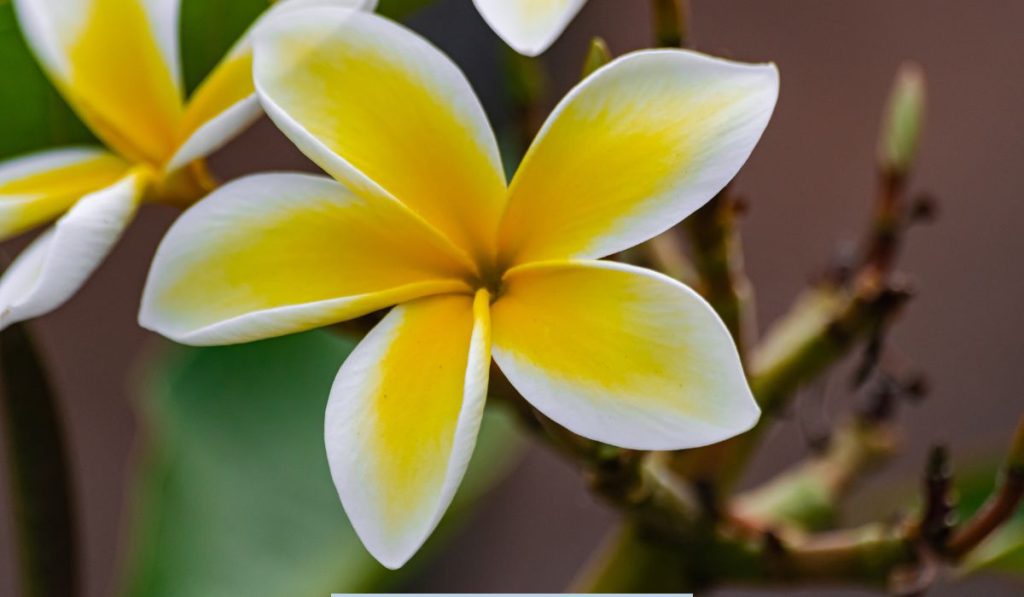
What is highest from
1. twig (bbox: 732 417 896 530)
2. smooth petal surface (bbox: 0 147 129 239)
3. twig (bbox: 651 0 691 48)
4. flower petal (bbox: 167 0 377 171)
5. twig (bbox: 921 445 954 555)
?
twig (bbox: 651 0 691 48)

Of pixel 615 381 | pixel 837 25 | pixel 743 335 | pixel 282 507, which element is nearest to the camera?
pixel 615 381

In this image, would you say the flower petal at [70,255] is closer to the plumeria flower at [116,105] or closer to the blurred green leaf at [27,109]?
the plumeria flower at [116,105]

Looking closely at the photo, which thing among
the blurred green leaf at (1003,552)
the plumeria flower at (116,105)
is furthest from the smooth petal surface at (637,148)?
the blurred green leaf at (1003,552)

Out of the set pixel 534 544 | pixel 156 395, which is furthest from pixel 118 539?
pixel 156 395

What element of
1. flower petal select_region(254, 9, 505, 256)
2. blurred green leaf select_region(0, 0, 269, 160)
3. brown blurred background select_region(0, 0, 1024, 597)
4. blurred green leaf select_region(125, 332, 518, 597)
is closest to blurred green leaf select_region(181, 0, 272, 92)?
blurred green leaf select_region(0, 0, 269, 160)

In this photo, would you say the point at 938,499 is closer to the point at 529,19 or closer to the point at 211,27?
the point at 529,19

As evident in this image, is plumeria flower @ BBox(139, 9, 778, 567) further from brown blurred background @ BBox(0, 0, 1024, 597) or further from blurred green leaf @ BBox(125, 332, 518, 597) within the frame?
brown blurred background @ BBox(0, 0, 1024, 597)

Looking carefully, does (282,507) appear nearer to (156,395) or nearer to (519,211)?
(156,395)
